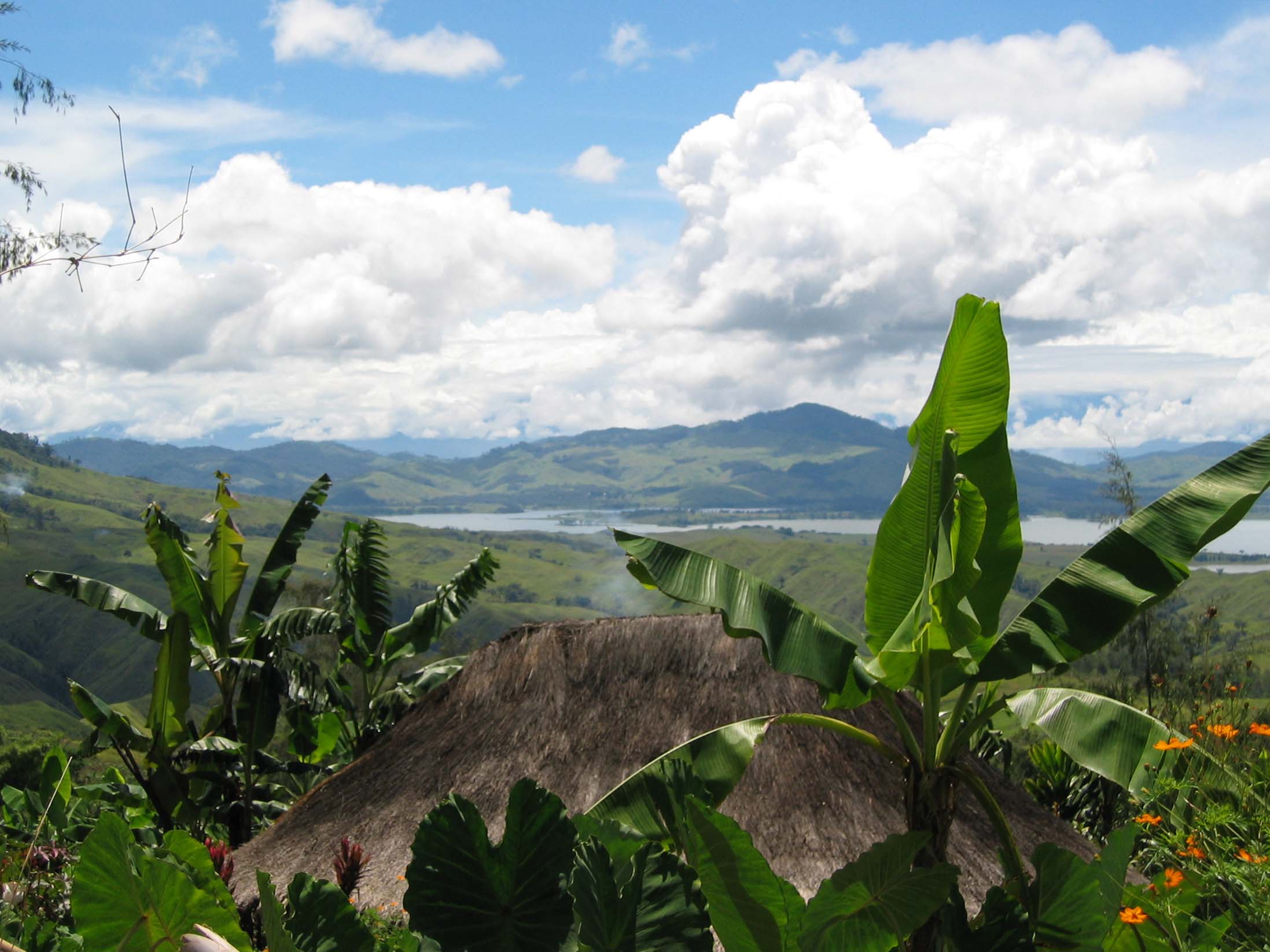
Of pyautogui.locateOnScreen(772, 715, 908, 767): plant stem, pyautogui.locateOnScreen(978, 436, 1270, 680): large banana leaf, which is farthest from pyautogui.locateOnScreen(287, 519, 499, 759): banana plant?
pyautogui.locateOnScreen(978, 436, 1270, 680): large banana leaf

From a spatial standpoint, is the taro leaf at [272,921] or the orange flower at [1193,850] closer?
the taro leaf at [272,921]

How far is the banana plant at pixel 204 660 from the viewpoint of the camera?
7.65 m

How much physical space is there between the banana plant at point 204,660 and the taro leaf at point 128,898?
6.66 m

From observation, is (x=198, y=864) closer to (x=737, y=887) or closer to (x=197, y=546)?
(x=737, y=887)

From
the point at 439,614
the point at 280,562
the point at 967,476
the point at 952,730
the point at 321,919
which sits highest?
the point at 967,476

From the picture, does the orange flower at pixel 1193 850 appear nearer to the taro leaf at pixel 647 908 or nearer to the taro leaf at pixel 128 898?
the taro leaf at pixel 647 908

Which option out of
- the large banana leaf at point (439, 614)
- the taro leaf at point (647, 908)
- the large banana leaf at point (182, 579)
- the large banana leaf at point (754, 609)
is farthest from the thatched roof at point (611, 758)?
the taro leaf at point (647, 908)

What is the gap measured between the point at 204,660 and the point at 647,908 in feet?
24.7

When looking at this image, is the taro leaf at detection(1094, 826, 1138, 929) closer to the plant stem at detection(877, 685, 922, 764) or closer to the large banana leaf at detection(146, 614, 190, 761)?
the plant stem at detection(877, 685, 922, 764)

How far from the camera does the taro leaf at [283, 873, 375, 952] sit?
1.57 m

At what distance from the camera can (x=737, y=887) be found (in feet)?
5.30

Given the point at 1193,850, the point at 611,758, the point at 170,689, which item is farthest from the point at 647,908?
the point at 170,689

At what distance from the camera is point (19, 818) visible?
7.16 meters

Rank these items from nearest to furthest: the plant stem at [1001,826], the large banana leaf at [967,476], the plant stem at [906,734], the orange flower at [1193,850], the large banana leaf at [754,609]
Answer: the orange flower at [1193,850] → the plant stem at [1001,826] → the plant stem at [906,734] → the large banana leaf at [754,609] → the large banana leaf at [967,476]
